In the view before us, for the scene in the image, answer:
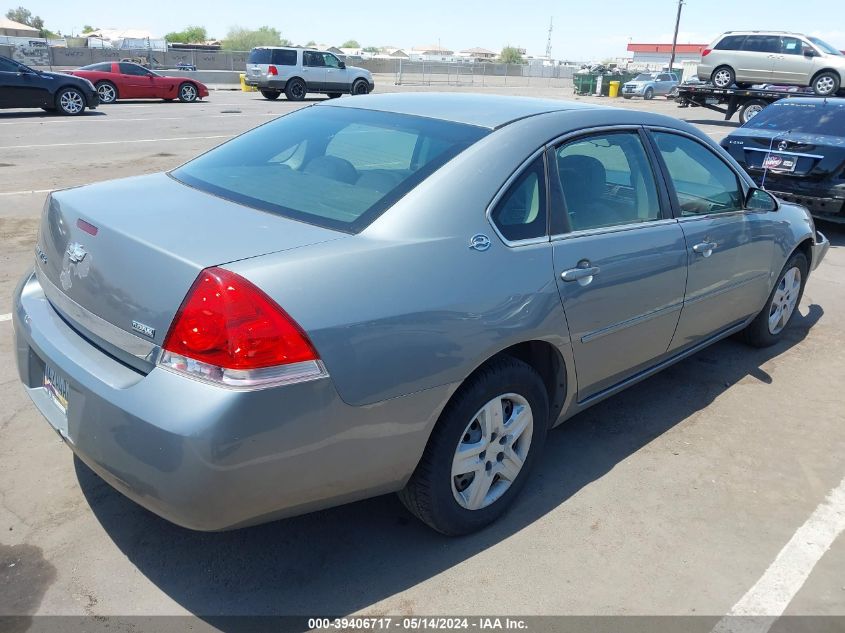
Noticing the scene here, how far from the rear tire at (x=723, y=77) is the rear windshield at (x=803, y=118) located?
14.2 meters

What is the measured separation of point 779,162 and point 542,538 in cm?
689

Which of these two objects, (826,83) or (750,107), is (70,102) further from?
(826,83)

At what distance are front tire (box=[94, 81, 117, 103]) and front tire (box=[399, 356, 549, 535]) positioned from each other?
23303 millimetres

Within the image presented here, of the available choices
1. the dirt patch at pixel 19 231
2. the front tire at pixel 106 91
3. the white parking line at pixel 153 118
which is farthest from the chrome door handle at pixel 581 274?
the front tire at pixel 106 91

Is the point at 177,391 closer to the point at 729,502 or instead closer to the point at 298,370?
the point at 298,370

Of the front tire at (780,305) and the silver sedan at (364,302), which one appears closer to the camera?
the silver sedan at (364,302)

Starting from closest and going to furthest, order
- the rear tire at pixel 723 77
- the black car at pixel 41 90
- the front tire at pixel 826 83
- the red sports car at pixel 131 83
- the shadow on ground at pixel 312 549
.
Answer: the shadow on ground at pixel 312 549
the black car at pixel 41 90
the front tire at pixel 826 83
the rear tire at pixel 723 77
the red sports car at pixel 131 83

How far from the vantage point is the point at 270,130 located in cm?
367

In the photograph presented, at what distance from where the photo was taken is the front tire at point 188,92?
79.0ft

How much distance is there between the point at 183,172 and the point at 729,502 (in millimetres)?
2935

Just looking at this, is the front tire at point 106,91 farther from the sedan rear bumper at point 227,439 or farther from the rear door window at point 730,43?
the sedan rear bumper at point 227,439

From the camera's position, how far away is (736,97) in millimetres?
21312

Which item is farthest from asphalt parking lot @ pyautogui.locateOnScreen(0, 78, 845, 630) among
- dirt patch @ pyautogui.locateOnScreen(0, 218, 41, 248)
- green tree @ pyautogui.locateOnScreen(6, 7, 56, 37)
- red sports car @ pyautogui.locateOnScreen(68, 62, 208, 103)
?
green tree @ pyautogui.locateOnScreen(6, 7, 56, 37)

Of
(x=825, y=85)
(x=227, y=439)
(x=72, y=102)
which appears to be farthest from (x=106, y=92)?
(x=227, y=439)
